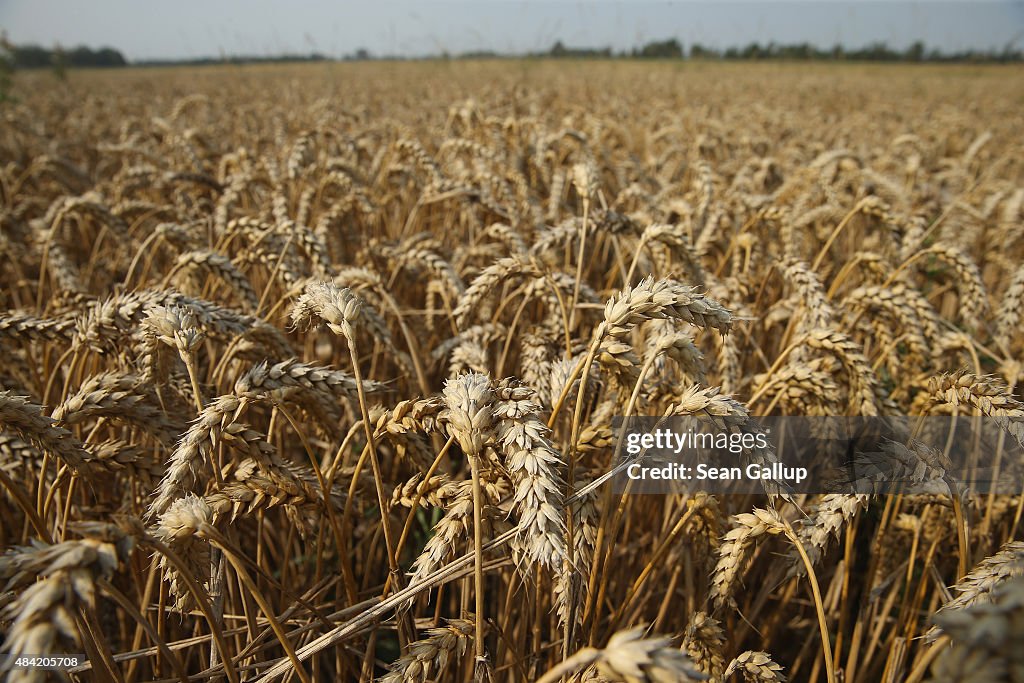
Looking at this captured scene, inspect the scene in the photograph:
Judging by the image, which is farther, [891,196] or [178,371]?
[891,196]

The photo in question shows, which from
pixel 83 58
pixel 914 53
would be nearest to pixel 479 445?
pixel 914 53

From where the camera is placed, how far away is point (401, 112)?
977cm

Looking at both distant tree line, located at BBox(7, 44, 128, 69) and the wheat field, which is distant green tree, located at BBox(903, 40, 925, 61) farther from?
distant tree line, located at BBox(7, 44, 128, 69)

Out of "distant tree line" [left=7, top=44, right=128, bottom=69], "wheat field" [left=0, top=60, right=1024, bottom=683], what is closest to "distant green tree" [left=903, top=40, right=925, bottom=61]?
"wheat field" [left=0, top=60, right=1024, bottom=683]

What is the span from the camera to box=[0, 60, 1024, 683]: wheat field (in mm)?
970

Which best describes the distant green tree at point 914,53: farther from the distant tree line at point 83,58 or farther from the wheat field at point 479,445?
the distant tree line at point 83,58

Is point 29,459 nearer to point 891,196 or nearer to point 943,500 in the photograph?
point 943,500

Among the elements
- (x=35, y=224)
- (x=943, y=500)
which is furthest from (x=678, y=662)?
(x=35, y=224)

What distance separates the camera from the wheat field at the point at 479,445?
97 centimetres

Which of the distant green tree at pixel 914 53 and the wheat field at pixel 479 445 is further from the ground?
the distant green tree at pixel 914 53

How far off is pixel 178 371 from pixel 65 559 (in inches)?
49.4

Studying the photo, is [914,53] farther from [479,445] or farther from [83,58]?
[83,58]

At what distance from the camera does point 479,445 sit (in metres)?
0.92

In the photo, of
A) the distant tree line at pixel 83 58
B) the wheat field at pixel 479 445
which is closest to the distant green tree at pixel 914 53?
the wheat field at pixel 479 445
